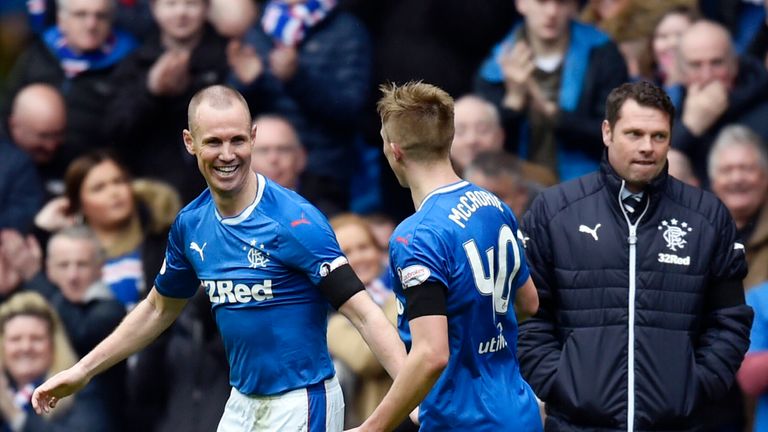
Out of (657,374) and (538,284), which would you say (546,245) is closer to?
(538,284)

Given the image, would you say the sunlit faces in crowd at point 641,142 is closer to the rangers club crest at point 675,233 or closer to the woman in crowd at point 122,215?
the rangers club crest at point 675,233

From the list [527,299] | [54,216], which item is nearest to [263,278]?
[527,299]

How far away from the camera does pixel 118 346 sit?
6125 millimetres

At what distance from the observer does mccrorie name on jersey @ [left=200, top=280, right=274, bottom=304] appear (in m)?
5.70

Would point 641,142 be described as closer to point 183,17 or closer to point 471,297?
point 471,297

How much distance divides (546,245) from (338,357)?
241cm

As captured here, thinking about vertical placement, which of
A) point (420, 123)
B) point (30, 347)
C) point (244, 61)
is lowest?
point (30, 347)

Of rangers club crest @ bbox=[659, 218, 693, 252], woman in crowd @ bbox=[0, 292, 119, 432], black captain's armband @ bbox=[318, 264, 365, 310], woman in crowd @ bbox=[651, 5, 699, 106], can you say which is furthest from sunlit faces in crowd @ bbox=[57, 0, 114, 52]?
rangers club crest @ bbox=[659, 218, 693, 252]

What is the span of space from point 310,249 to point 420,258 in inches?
23.3

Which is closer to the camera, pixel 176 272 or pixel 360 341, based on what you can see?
pixel 176 272

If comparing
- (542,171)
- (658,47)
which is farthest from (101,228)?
(658,47)

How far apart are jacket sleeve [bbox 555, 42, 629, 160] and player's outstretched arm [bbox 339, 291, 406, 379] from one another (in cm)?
351

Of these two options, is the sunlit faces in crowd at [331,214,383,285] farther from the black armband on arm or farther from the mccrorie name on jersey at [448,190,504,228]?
the black armband on arm

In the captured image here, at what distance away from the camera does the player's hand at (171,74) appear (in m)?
9.53
